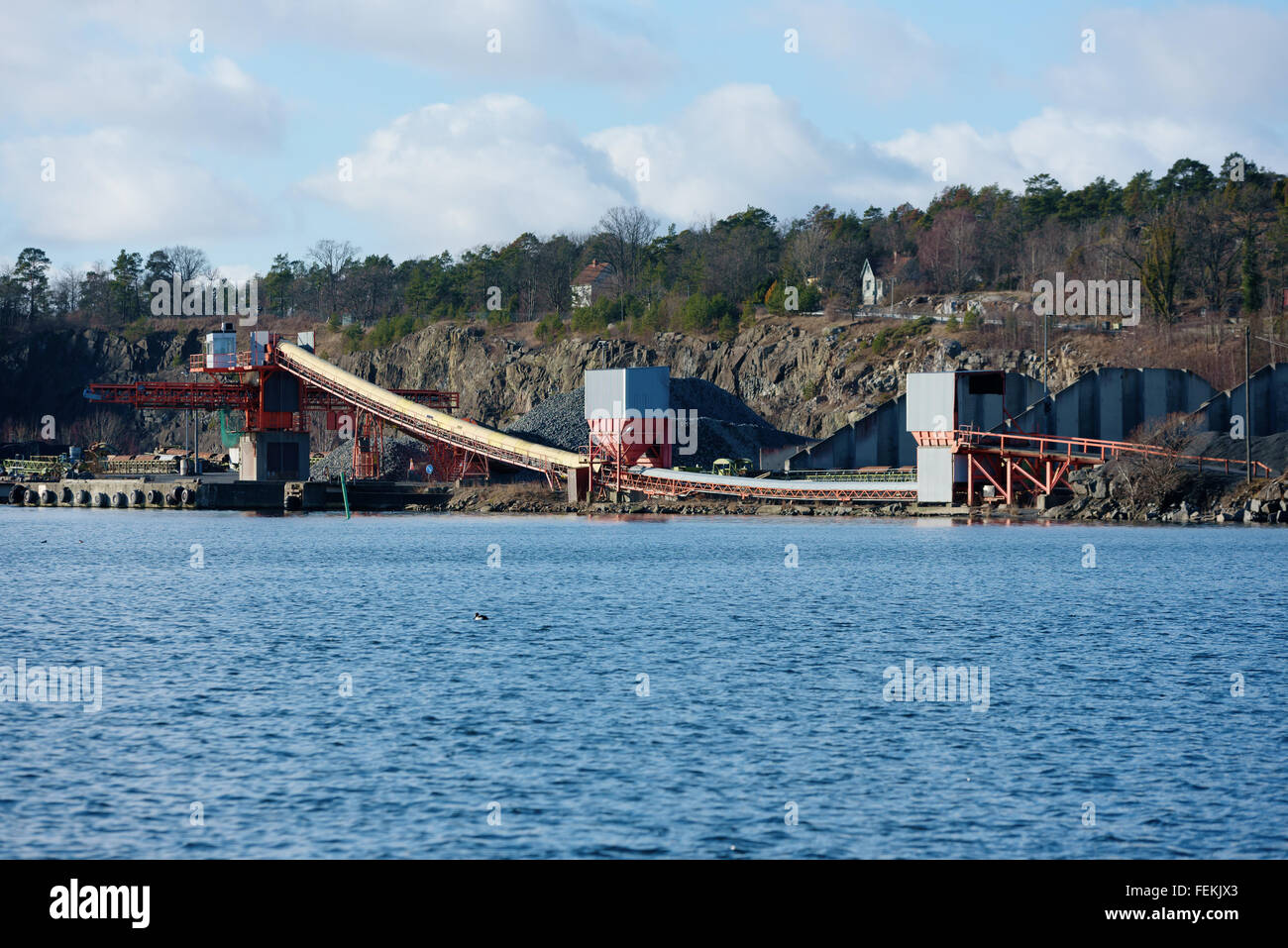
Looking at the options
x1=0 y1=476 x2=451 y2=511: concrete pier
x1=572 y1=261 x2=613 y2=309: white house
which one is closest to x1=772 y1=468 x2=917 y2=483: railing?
x1=0 y1=476 x2=451 y2=511: concrete pier

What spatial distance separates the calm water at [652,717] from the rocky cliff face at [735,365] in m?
77.4

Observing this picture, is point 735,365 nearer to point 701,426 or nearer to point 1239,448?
point 701,426

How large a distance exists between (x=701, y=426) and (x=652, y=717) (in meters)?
91.7

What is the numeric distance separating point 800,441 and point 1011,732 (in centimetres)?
9638

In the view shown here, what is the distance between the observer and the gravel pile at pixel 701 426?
118 metres

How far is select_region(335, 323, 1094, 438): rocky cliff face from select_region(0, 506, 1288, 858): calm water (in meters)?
77.4

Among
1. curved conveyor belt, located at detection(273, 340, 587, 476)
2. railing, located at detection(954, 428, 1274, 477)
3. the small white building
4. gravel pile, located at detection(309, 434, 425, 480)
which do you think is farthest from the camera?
the small white building

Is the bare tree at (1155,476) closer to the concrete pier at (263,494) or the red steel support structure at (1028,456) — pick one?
the red steel support structure at (1028,456)

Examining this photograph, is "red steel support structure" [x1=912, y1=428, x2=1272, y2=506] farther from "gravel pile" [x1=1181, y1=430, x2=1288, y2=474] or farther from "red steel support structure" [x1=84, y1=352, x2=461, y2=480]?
"red steel support structure" [x1=84, y1=352, x2=461, y2=480]

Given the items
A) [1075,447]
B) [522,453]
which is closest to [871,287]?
[522,453]

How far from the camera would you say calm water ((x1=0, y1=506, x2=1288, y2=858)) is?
1980 centimetres

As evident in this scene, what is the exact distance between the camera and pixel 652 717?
28.0m
